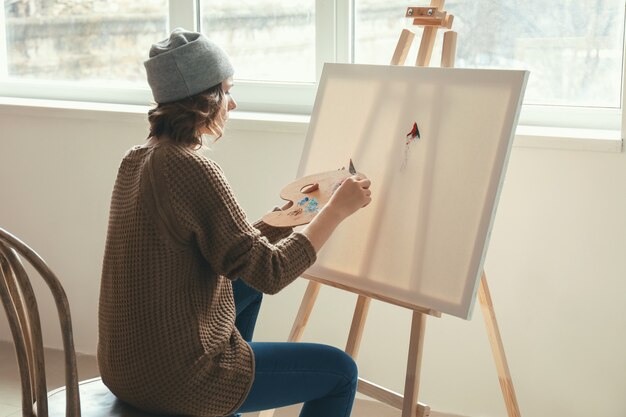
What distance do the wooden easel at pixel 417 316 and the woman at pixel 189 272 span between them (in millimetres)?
217

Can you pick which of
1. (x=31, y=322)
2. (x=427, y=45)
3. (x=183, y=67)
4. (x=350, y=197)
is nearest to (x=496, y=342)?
(x=350, y=197)

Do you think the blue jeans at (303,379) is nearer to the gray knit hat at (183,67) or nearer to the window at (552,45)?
the gray knit hat at (183,67)

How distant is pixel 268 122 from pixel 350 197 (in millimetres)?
971

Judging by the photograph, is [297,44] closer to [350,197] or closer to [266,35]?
[266,35]

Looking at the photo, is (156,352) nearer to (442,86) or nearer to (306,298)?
(306,298)

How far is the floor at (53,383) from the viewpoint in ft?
8.93

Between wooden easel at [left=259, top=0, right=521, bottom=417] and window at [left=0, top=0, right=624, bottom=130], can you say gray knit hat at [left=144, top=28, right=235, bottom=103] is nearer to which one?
wooden easel at [left=259, top=0, right=521, bottom=417]

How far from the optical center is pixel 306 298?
88.4 inches

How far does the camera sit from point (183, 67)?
5.65 feet

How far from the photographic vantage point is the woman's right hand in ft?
6.07

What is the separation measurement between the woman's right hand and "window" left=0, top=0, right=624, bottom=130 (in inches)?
36.5

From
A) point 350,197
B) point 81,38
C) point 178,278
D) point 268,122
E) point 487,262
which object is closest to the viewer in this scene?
point 178,278

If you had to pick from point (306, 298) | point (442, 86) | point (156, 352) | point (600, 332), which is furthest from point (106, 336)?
point (600, 332)

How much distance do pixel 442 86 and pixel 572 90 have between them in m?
0.78
